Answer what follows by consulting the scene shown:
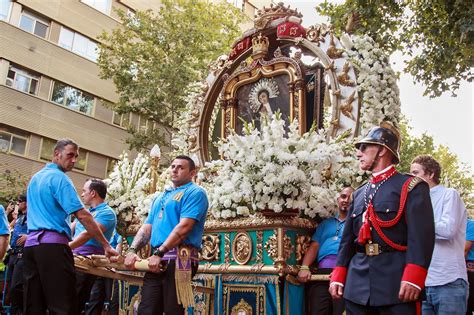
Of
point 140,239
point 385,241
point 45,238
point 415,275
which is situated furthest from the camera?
point 140,239

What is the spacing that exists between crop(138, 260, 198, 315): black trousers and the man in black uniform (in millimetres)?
1500

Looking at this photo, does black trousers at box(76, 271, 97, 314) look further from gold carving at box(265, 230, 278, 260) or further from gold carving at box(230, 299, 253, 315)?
gold carving at box(265, 230, 278, 260)

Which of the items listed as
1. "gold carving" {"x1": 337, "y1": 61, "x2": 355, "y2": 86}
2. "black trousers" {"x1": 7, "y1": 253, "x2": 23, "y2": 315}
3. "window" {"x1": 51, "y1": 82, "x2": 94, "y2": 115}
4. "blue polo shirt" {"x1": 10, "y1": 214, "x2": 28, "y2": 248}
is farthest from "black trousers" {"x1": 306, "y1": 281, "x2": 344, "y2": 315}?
"window" {"x1": 51, "y1": 82, "x2": 94, "y2": 115}

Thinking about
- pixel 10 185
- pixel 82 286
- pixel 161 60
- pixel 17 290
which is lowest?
pixel 17 290

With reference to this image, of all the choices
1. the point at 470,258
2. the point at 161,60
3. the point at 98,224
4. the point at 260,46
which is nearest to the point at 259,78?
the point at 260,46

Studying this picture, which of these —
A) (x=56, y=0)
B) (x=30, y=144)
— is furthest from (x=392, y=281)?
(x=56, y=0)

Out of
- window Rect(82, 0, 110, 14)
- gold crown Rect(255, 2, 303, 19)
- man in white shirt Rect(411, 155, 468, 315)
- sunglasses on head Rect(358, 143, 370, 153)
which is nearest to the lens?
sunglasses on head Rect(358, 143, 370, 153)

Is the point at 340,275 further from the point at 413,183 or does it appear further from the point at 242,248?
the point at 242,248

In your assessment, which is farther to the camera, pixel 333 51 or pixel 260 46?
pixel 260 46

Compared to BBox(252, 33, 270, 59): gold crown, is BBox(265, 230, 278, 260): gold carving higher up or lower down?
lower down

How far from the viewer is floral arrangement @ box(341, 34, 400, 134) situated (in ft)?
25.0

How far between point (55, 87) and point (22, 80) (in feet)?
5.12

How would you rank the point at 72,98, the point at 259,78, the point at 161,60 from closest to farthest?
the point at 259,78 < the point at 161,60 < the point at 72,98

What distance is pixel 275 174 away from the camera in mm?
5930
